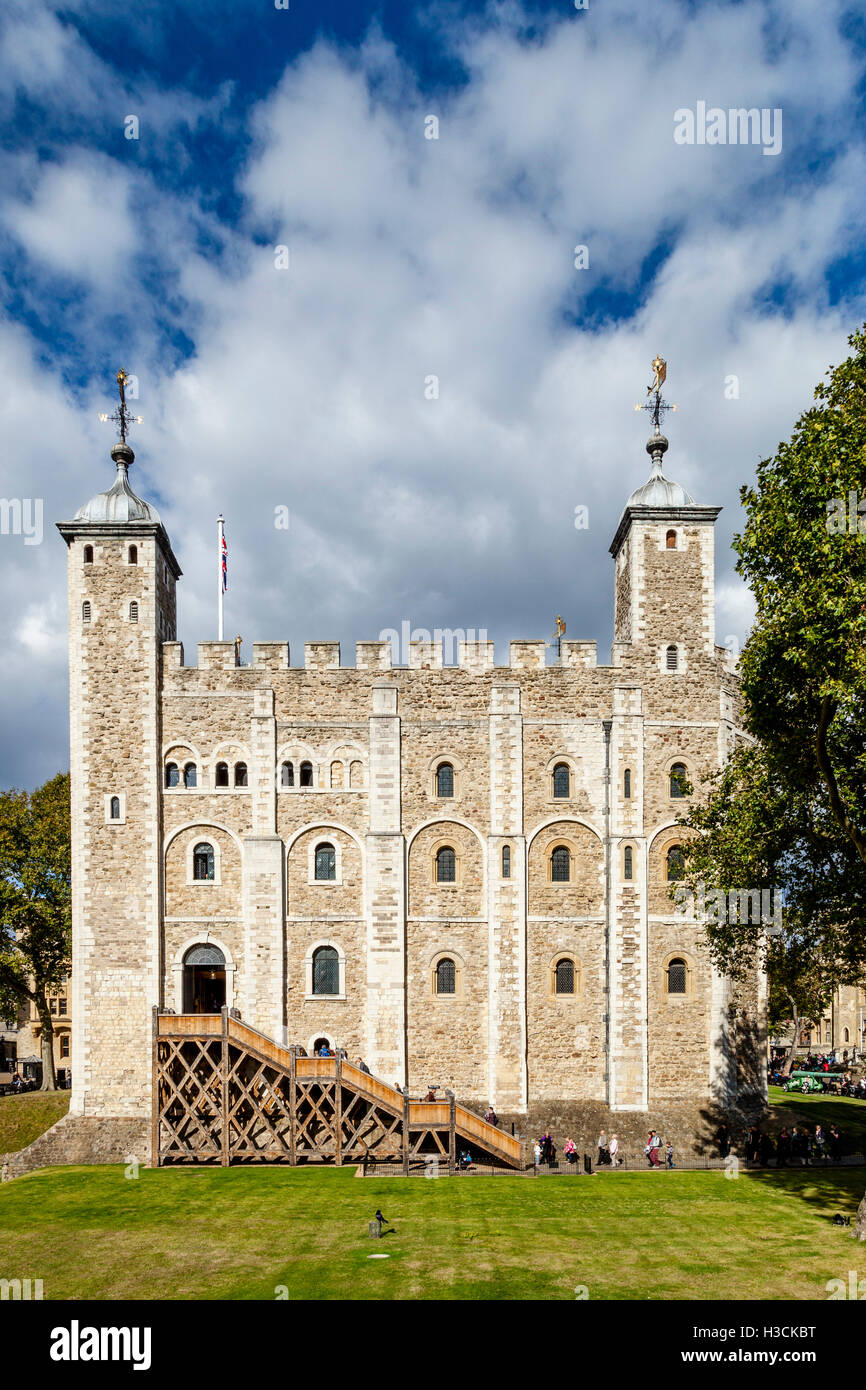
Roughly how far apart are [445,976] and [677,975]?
24.3ft

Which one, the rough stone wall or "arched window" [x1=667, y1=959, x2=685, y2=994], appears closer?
the rough stone wall

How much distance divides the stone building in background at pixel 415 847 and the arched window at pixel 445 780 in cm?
7

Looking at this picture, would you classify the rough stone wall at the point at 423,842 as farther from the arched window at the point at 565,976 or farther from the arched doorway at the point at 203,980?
the arched doorway at the point at 203,980

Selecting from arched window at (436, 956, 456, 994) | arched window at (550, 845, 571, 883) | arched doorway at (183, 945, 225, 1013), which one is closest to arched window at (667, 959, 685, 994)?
arched window at (550, 845, 571, 883)

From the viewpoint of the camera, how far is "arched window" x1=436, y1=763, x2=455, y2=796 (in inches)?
1152

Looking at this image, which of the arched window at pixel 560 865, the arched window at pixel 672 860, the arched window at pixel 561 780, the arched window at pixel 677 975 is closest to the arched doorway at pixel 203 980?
the arched window at pixel 560 865

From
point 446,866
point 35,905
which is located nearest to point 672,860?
point 446,866

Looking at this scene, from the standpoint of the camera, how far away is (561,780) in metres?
29.3

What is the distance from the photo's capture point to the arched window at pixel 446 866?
2902 cm

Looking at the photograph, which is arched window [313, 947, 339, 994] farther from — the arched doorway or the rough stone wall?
the arched doorway

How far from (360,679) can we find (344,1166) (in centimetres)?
1458

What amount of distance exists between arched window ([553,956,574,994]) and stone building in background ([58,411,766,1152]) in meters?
0.07

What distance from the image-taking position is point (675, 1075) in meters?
27.7

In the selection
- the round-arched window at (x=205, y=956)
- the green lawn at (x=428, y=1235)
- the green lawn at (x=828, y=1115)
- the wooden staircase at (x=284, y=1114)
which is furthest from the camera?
the round-arched window at (x=205, y=956)
